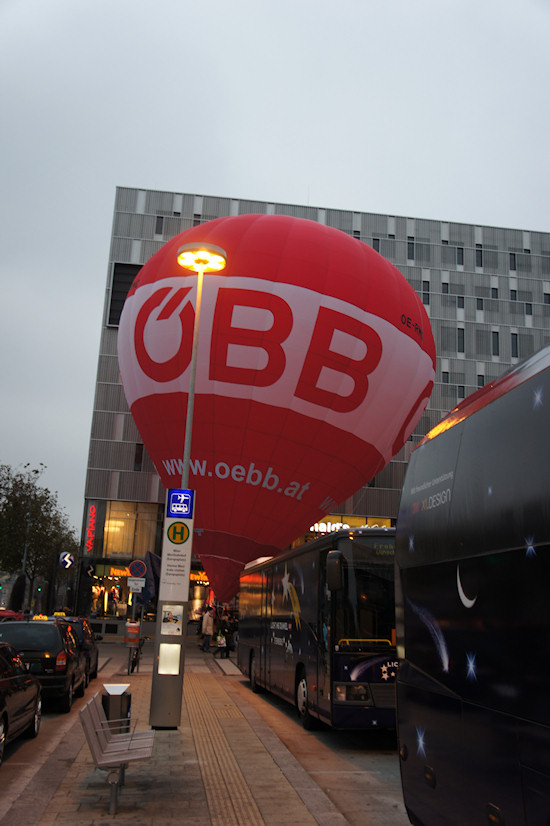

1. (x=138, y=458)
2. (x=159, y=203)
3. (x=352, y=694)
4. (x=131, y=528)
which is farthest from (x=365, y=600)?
(x=159, y=203)

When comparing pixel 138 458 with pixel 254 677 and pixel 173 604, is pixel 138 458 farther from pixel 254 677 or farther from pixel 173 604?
pixel 173 604

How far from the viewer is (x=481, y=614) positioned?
15.5ft

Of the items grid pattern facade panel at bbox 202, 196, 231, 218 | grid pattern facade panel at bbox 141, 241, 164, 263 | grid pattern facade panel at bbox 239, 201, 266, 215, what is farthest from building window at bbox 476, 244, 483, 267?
grid pattern facade panel at bbox 141, 241, 164, 263

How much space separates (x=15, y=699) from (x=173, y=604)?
3379 millimetres

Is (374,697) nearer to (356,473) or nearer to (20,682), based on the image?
(20,682)

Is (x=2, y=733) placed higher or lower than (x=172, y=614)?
lower

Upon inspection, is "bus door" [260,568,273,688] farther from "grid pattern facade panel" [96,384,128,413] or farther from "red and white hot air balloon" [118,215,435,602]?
"grid pattern facade panel" [96,384,128,413]

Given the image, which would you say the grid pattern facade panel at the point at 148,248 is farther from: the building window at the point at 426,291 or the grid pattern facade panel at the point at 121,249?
the building window at the point at 426,291

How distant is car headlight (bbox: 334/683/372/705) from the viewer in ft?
35.6

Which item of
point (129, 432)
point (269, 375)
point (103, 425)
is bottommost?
point (269, 375)

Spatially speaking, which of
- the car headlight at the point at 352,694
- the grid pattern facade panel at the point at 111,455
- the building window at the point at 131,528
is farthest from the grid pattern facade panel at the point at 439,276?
the car headlight at the point at 352,694

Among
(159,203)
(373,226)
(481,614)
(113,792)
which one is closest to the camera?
(481,614)

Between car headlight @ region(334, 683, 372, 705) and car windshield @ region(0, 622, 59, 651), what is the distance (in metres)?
5.47

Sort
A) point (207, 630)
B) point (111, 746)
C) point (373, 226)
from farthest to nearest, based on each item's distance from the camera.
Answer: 1. point (373, 226)
2. point (207, 630)
3. point (111, 746)
